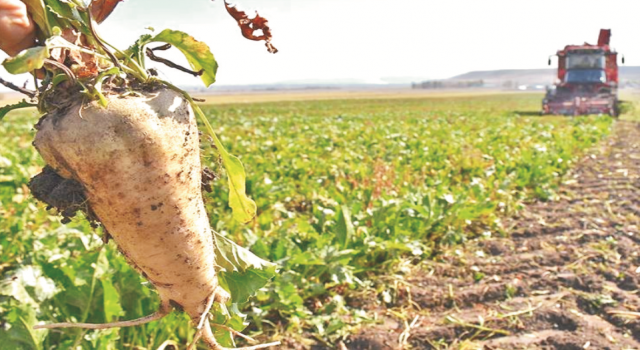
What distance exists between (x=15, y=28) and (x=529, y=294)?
116 inches

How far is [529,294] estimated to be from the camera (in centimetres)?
328

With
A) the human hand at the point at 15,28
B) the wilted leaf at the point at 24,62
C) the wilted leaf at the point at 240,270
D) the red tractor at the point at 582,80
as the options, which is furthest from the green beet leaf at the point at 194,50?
the red tractor at the point at 582,80

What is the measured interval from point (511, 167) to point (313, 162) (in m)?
2.44

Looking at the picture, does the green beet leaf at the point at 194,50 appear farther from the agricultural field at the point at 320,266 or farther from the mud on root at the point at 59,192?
the mud on root at the point at 59,192

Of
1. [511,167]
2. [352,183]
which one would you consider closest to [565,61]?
[511,167]

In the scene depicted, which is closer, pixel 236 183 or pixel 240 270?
pixel 236 183

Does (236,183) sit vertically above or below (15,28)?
below

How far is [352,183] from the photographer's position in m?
6.09

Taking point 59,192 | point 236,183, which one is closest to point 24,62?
point 59,192

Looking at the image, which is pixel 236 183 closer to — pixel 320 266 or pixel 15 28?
pixel 15 28

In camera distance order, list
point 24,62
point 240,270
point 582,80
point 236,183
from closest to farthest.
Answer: point 24,62, point 236,183, point 240,270, point 582,80

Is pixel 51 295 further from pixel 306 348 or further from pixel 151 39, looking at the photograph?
pixel 151 39

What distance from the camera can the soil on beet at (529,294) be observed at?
108 inches

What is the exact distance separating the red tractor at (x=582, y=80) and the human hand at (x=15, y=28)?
1961cm
